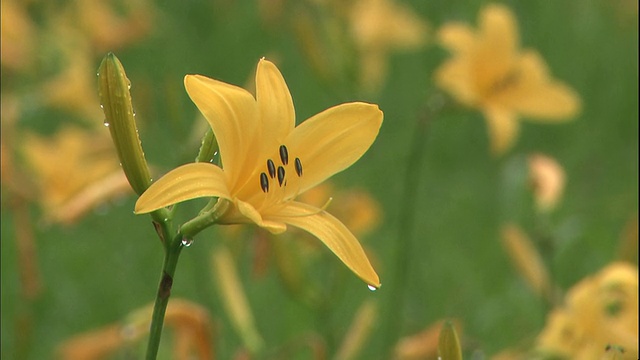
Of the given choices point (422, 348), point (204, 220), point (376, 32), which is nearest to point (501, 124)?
point (422, 348)

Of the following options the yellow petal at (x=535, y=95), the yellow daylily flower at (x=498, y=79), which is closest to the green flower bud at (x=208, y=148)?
the yellow daylily flower at (x=498, y=79)

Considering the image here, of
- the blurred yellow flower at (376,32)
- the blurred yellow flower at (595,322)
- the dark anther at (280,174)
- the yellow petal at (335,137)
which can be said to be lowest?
the dark anther at (280,174)

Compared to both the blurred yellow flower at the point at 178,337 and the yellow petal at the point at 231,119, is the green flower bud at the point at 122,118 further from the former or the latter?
the blurred yellow flower at the point at 178,337

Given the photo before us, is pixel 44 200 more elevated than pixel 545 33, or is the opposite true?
pixel 545 33

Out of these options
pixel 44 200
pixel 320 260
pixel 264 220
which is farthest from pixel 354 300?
pixel 264 220

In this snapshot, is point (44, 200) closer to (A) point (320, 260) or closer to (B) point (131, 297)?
(B) point (131, 297)

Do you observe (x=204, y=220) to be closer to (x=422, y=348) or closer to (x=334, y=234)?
(x=334, y=234)
